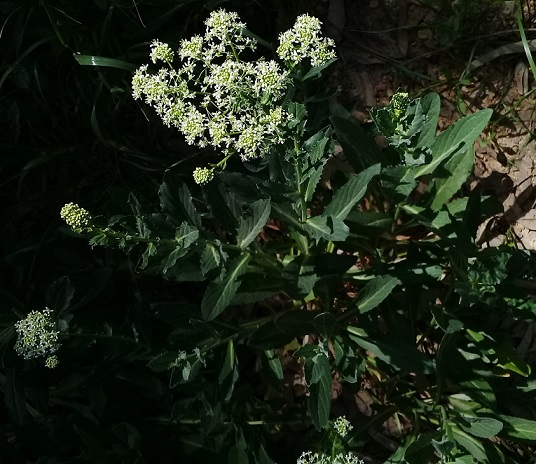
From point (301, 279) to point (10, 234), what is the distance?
139 cm

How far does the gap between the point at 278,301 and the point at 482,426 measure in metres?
1.01

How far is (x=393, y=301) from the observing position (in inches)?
102

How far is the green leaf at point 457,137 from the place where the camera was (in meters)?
2.21

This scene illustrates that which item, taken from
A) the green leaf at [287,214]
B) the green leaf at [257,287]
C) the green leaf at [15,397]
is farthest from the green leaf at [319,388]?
the green leaf at [15,397]

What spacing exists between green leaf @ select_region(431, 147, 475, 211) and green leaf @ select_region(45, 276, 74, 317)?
1.33 metres

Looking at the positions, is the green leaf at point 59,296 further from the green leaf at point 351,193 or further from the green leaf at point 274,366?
the green leaf at point 351,193

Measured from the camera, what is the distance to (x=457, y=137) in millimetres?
2248

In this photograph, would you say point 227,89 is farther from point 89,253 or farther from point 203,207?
point 89,253

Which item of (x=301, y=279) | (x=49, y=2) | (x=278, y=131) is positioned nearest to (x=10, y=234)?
(x=49, y=2)

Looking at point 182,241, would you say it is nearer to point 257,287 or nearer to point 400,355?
point 257,287

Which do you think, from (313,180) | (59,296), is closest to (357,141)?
(313,180)

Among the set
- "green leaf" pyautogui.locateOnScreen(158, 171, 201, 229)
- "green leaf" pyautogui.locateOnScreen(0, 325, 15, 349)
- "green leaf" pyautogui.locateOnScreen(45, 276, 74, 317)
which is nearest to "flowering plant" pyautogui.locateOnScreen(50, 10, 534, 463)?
"green leaf" pyautogui.locateOnScreen(158, 171, 201, 229)

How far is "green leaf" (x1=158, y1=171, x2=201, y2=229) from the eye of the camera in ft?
7.10

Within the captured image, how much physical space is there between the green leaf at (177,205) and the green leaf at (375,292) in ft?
1.95
